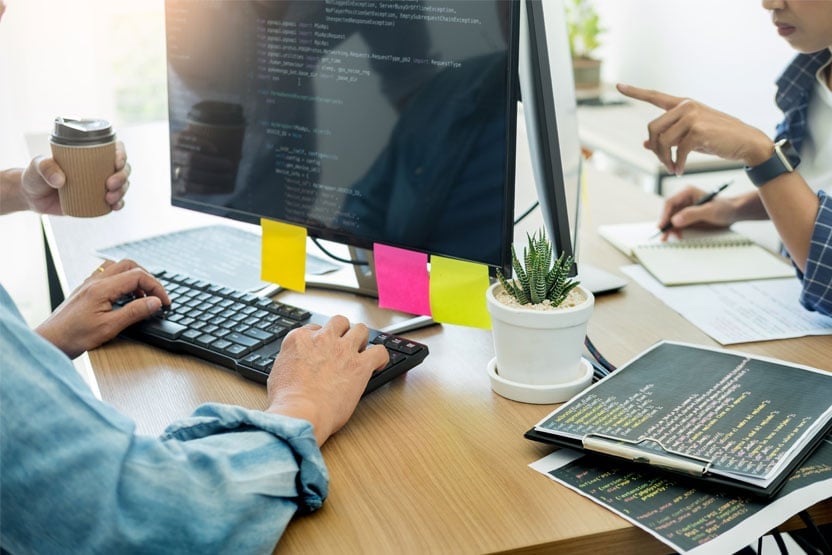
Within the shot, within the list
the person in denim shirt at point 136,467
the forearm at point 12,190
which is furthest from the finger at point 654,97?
the forearm at point 12,190

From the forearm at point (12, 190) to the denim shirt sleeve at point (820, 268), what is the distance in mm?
1162

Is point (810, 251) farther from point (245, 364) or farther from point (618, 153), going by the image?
point (618, 153)

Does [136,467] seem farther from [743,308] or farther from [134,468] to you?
[743,308]

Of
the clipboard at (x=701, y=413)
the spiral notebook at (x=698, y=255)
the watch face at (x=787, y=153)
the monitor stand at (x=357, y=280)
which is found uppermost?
the watch face at (x=787, y=153)

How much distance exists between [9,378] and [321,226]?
22.3 inches

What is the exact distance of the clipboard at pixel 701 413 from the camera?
31.1 inches

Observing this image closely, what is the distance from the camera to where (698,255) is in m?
1.42

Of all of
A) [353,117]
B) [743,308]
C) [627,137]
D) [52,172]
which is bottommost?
[627,137]

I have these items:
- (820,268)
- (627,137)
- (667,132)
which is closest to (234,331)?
(667,132)

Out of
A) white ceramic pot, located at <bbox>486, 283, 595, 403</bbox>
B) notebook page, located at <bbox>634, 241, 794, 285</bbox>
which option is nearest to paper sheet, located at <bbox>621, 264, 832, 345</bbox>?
notebook page, located at <bbox>634, 241, 794, 285</bbox>

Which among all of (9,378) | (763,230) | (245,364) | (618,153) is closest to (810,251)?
(245,364)

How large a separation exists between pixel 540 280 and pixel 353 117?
33 cm

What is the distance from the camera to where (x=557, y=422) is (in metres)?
0.88

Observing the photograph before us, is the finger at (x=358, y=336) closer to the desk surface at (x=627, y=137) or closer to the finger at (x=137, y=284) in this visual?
the finger at (x=137, y=284)
